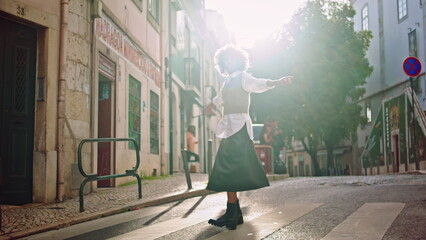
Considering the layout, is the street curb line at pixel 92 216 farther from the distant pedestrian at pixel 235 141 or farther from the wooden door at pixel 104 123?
the wooden door at pixel 104 123

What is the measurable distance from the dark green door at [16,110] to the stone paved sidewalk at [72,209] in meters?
0.44

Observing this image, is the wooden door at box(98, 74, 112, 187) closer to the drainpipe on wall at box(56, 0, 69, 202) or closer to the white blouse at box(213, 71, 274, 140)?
the drainpipe on wall at box(56, 0, 69, 202)

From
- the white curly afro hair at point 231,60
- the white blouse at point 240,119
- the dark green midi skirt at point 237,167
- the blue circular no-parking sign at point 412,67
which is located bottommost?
the dark green midi skirt at point 237,167

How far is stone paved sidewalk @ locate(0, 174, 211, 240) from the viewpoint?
6188 mm

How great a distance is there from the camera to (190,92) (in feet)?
75.5

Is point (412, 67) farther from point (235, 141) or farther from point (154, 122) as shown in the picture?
point (235, 141)

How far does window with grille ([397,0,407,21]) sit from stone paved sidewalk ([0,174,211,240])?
24.3 meters

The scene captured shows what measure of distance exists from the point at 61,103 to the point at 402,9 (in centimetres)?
2645

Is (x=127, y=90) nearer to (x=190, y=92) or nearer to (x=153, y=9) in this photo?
(x=153, y=9)

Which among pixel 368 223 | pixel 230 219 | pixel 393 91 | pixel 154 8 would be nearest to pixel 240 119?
pixel 230 219

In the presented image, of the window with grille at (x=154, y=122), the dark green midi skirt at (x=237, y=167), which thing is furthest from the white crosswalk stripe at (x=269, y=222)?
the window with grille at (x=154, y=122)

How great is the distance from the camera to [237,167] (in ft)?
18.2

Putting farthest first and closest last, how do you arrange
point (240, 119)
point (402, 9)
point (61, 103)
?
point (402, 9) → point (61, 103) → point (240, 119)

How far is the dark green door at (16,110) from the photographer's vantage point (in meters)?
8.49
